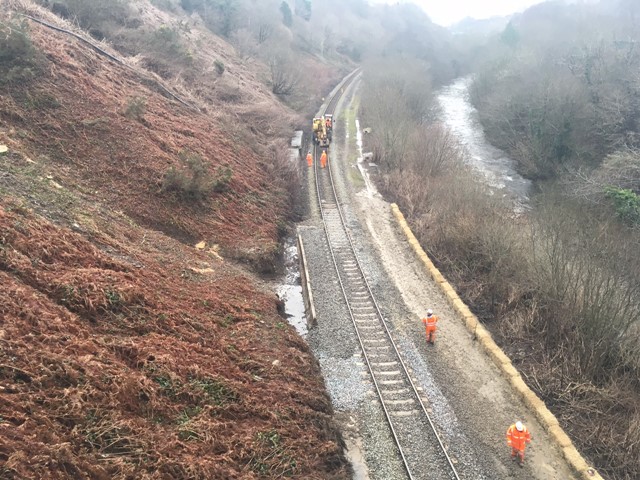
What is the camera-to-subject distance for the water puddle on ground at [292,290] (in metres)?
15.4

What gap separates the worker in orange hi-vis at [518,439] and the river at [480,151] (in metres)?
19.4

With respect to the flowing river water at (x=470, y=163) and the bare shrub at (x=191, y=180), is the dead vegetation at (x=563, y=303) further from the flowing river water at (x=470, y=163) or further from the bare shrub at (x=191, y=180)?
the bare shrub at (x=191, y=180)

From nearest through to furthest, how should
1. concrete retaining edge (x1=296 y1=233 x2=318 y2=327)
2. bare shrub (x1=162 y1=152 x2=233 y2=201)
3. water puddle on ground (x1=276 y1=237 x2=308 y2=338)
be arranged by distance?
concrete retaining edge (x1=296 y1=233 x2=318 y2=327) < water puddle on ground (x1=276 y1=237 x2=308 y2=338) < bare shrub (x1=162 y1=152 x2=233 y2=201)

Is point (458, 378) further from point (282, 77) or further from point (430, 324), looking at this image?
point (282, 77)


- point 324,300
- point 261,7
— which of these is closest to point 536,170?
point 324,300

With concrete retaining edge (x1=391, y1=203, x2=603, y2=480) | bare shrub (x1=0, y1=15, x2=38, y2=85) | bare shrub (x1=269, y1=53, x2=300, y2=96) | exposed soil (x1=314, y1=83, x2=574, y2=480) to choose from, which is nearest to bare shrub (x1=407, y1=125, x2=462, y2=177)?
exposed soil (x1=314, y1=83, x2=574, y2=480)

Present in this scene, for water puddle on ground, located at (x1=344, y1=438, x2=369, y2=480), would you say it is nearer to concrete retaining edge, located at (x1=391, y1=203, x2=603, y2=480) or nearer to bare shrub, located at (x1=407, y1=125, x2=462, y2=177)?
concrete retaining edge, located at (x1=391, y1=203, x2=603, y2=480)

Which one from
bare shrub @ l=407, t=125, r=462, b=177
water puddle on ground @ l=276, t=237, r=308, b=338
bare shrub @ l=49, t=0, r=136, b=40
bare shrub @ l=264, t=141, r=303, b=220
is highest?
bare shrub @ l=49, t=0, r=136, b=40

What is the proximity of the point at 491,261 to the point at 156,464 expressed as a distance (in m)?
13.4

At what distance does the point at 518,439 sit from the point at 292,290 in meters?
9.19

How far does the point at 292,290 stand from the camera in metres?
17.4

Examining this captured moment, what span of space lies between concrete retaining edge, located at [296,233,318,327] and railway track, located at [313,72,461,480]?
1.16 meters

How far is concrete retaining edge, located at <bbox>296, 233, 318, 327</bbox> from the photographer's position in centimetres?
1512

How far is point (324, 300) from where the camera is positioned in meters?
16.2
